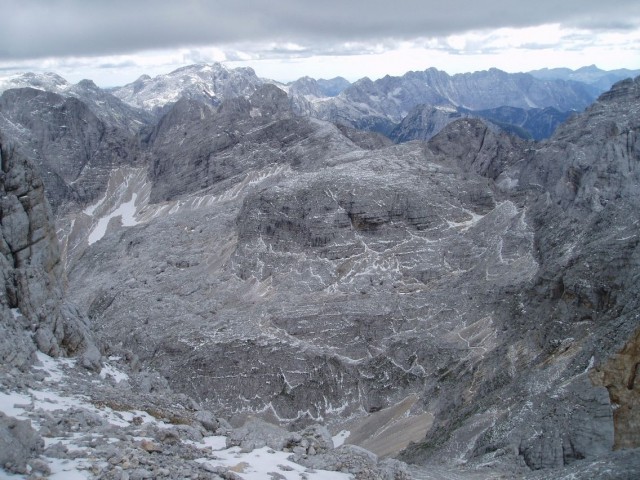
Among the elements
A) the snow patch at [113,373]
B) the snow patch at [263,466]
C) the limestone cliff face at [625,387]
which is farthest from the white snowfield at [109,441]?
the limestone cliff face at [625,387]

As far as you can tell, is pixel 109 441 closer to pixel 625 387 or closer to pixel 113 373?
pixel 113 373

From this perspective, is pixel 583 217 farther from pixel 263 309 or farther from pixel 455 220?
pixel 263 309

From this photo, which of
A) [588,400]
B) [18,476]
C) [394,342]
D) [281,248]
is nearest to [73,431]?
[18,476]

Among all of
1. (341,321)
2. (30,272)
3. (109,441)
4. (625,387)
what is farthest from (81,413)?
(341,321)

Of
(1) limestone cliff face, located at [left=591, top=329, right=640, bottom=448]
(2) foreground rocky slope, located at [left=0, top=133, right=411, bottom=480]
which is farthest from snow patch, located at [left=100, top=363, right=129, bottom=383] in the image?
(1) limestone cliff face, located at [left=591, top=329, right=640, bottom=448]

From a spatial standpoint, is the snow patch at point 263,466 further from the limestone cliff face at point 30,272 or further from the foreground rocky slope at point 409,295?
the foreground rocky slope at point 409,295
